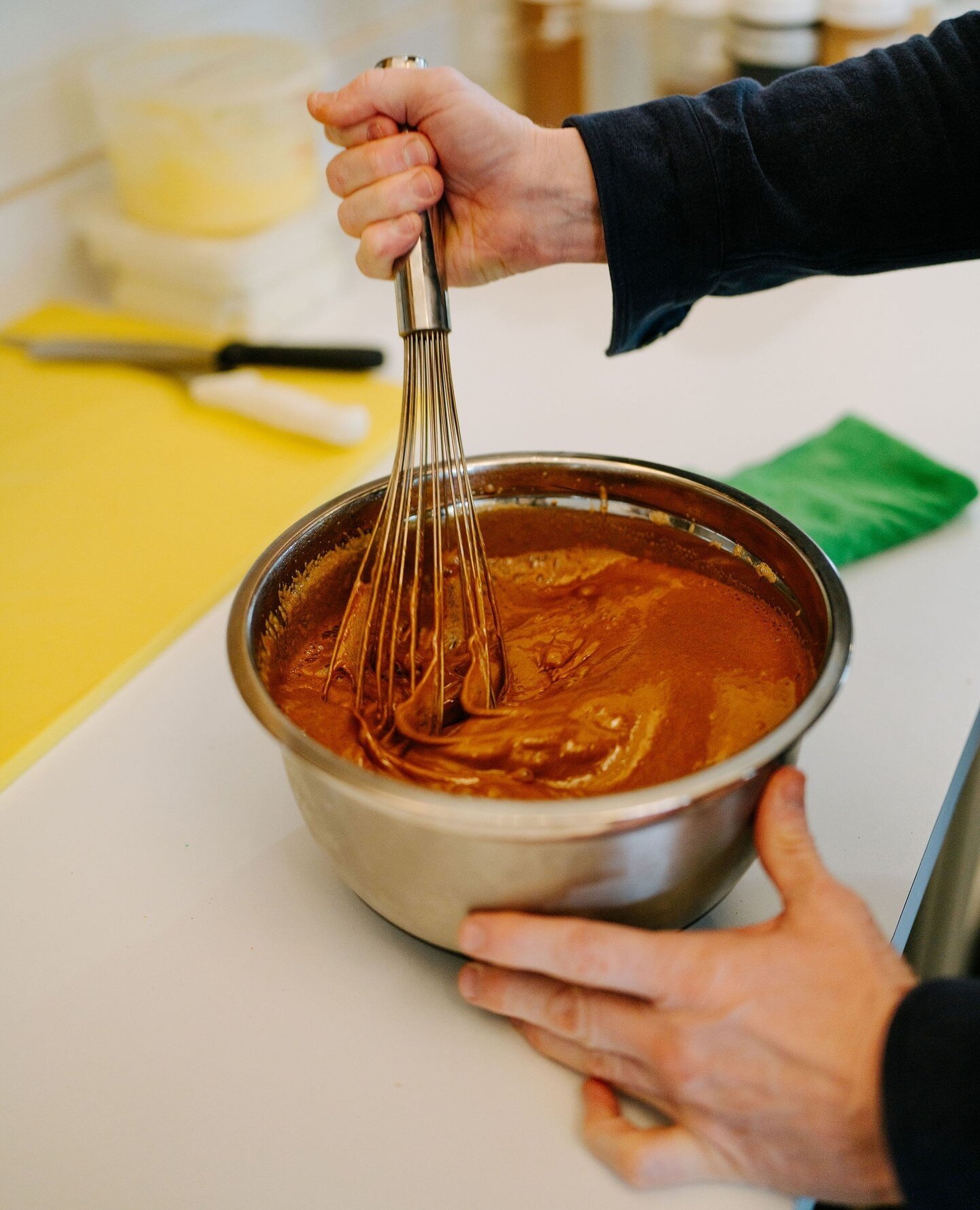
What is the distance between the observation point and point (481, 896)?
0.47 m

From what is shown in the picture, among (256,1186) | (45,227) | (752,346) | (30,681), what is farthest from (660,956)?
(45,227)

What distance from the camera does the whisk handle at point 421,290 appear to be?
23.4 inches

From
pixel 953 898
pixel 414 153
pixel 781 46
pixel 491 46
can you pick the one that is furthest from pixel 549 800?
pixel 491 46

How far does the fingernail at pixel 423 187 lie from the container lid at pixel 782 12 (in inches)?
34.7

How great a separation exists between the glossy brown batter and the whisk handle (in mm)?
153

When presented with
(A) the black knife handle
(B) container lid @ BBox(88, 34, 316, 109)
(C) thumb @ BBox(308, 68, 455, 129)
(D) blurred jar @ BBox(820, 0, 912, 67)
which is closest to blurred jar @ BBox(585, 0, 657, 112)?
(D) blurred jar @ BBox(820, 0, 912, 67)

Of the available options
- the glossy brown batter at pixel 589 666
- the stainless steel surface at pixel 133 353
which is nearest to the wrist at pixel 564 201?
the glossy brown batter at pixel 589 666

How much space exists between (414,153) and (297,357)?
49cm

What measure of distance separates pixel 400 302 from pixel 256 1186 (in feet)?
1.49

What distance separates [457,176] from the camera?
769mm

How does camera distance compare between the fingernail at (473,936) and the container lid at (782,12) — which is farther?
the container lid at (782,12)

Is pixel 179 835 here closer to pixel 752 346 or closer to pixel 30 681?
pixel 30 681

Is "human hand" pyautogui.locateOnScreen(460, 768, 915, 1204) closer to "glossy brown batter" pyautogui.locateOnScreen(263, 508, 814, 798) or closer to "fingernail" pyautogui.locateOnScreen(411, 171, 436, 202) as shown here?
"glossy brown batter" pyautogui.locateOnScreen(263, 508, 814, 798)

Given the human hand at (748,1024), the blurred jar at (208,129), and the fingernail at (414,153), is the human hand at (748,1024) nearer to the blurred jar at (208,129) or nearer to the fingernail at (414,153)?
the fingernail at (414,153)
